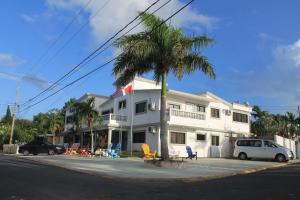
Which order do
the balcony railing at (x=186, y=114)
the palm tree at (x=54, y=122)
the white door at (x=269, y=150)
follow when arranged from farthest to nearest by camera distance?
the palm tree at (x=54, y=122) < the balcony railing at (x=186, y=114) < the white door at (x=269, y=150)

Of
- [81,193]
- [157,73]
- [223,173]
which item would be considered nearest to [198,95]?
[157,73]

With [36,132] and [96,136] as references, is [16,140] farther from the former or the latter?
[96,136]

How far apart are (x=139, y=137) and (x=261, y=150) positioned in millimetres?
11625

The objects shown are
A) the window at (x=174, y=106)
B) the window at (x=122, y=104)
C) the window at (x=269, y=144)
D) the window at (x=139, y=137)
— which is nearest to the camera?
the window at (x=269, y=144)

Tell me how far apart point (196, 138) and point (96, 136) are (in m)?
10.6

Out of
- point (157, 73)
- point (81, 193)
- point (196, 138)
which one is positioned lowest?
point (81, 193)

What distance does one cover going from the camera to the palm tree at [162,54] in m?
24.5

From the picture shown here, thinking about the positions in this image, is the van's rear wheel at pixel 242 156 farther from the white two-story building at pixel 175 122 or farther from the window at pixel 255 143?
the white two-story building at pixel 175 122

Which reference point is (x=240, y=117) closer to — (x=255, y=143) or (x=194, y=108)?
(x=194, y=108)

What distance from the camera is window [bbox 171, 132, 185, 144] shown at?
40191mm

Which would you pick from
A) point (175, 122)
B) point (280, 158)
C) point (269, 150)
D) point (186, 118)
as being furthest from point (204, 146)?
point (280, 158)

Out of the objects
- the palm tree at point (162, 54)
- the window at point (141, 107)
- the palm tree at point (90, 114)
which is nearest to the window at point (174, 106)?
the window at point (141, 107)

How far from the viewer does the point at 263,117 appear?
229 feet

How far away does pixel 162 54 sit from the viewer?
80.9 feet
